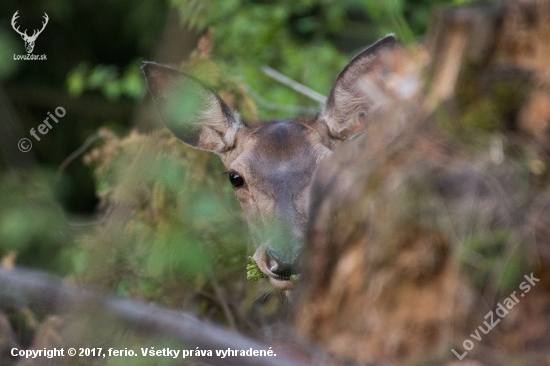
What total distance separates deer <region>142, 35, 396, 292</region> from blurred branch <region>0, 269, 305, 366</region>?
4.58 feet

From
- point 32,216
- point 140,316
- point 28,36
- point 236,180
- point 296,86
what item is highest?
point 140,316

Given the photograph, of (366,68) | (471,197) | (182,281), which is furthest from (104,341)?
(366,68)

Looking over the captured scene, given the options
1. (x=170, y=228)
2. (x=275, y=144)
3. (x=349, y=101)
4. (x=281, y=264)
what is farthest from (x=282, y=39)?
(x=170, y=228)

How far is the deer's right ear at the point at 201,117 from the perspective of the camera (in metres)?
4.96

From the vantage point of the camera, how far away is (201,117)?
532cm

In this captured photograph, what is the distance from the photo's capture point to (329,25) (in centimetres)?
804

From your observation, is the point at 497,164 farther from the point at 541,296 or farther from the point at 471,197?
the point at 541,296

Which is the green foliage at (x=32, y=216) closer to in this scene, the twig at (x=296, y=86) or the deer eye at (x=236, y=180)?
the deer eye at (x=236, y=180)

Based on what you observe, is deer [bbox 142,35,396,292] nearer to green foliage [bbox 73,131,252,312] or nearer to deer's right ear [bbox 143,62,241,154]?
deer's right ear [bbox 143,62,241,154]

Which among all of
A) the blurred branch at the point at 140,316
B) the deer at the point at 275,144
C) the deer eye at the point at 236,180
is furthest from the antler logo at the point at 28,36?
the blurred branch at the point at 140,316

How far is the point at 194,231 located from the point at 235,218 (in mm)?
1469

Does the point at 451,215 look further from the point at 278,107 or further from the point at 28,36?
the point at 28,36

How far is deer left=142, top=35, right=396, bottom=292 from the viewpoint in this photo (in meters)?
4.21

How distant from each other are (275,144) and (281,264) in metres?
1.16
